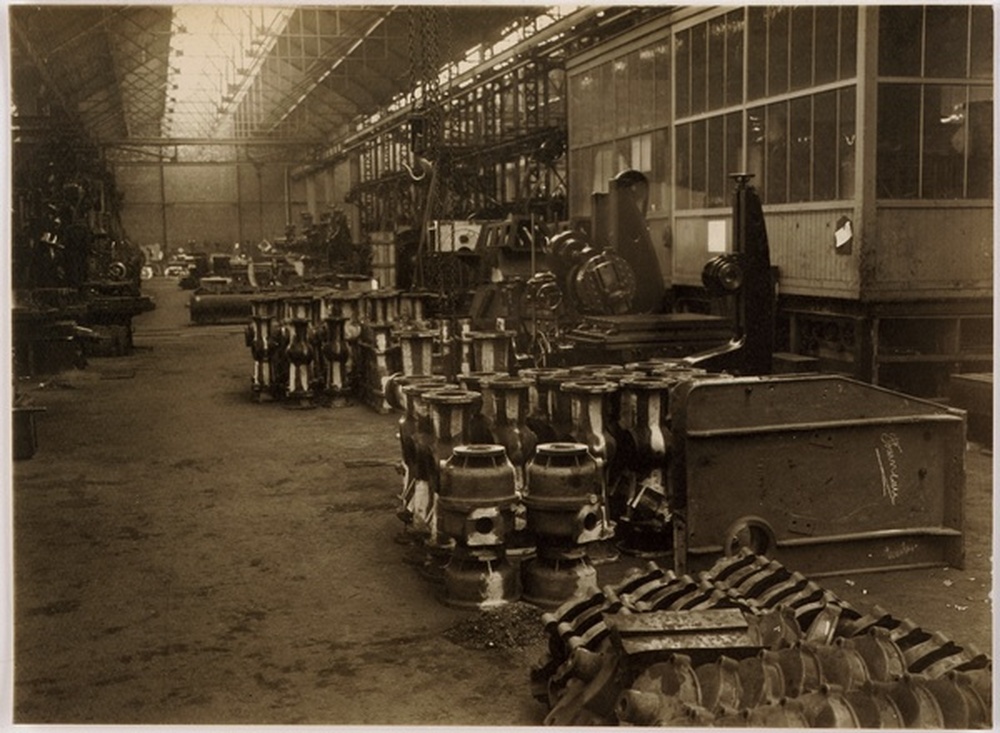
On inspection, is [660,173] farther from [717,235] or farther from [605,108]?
[605,108]

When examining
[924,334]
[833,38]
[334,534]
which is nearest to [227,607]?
[334,534]

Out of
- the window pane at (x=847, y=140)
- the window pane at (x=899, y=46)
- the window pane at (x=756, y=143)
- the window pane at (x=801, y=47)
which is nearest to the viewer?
the window pane at (x=899, y=46)

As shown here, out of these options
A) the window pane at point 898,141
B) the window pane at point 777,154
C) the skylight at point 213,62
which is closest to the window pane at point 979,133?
the window pane at point 898,141

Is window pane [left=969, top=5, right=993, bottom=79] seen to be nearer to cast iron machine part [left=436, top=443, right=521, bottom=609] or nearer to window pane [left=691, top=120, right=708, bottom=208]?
window pane [left=691, top=120, right=708, bottom=208]

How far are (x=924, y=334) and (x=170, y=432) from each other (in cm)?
516

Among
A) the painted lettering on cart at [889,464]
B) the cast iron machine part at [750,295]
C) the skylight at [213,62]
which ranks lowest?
the painted lettering on cart at [889,464]

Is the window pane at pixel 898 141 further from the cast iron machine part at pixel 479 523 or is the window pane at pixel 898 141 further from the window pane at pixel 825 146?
the cast iron machine part at pixel 479 523

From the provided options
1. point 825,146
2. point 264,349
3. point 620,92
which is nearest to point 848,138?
point 825,146

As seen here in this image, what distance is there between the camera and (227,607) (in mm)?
3672

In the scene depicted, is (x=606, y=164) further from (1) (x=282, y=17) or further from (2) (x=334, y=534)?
(1) (x=282, y=17)

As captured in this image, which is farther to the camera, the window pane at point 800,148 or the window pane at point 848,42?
the window pane at point 800,148

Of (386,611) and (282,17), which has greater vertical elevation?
(282,17)

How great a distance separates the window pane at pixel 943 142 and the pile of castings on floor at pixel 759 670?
4871 millimetres

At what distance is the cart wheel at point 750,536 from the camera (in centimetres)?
370
